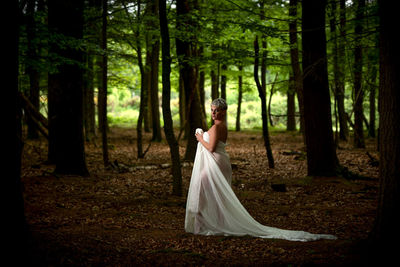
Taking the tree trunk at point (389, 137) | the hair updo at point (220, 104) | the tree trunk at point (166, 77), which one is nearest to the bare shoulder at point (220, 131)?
the hair updo at point (220, 104)

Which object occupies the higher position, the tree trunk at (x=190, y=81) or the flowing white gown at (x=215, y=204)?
the tree trunk at (x=190, y=81)

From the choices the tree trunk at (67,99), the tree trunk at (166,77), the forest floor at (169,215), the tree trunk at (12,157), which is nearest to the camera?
the tree trunk at (12,157)

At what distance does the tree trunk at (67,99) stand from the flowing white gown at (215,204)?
5645 millimetres

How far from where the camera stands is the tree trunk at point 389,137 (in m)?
3.61

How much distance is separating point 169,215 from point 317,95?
553 centimetres

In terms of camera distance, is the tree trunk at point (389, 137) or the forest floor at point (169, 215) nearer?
the tree trunk at point (389, 137)

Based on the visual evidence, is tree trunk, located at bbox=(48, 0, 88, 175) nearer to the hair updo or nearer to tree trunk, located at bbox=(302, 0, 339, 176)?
the hair updo

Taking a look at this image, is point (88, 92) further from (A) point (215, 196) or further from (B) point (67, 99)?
(A) point (215, 196)

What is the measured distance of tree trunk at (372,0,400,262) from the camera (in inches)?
142

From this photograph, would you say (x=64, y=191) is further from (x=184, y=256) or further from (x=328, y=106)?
(x=328, y=106)

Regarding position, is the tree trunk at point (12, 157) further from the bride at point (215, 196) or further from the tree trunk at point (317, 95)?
the tree trunk at point (317, 95)

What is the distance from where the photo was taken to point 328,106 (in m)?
9.52

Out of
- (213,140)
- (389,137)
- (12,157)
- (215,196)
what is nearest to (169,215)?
(215,196)

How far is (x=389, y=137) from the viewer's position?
3.71 m
